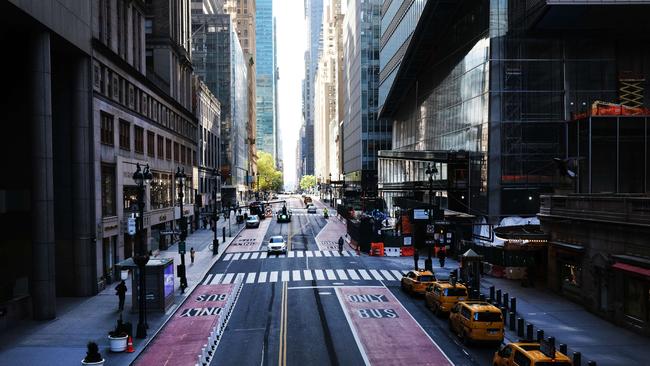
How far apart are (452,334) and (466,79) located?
35371 mm

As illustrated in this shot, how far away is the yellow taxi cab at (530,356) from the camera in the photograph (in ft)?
51.3

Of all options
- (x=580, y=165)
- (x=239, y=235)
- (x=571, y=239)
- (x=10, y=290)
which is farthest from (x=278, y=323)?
(x=239, y=235)

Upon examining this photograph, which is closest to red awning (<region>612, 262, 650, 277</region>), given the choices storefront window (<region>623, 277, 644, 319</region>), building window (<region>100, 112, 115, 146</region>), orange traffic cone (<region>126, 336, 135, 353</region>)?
storefront window (<region>623, 277, 644, 319</region>)

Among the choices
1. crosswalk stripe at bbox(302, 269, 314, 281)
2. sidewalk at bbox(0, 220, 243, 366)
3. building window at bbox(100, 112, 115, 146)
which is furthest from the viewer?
crosswalk stripe at bbox(302, 269, 314, 281)

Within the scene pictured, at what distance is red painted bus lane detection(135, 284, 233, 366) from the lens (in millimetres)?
20094

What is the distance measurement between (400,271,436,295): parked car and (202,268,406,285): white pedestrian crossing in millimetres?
4919

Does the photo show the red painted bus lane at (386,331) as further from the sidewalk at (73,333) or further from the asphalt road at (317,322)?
the sidewalk at (73,333)

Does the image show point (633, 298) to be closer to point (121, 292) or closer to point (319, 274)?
point (319, 274)

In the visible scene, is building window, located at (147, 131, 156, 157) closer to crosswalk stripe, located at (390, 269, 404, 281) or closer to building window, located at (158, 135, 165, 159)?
building window, located at (158, 135, 165, 159)

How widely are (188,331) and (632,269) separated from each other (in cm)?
1837

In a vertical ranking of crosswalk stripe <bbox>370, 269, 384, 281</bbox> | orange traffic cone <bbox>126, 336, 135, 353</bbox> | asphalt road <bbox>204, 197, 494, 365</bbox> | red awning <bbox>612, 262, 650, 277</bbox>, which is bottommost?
crosswalk stripe <bbox>370, 269, 384, 281</bbox>

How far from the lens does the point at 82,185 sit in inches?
1293

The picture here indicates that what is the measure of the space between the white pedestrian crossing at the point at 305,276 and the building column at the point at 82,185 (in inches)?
281

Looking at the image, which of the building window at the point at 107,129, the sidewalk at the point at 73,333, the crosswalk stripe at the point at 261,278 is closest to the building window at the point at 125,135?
the building window at the point at 107,129
